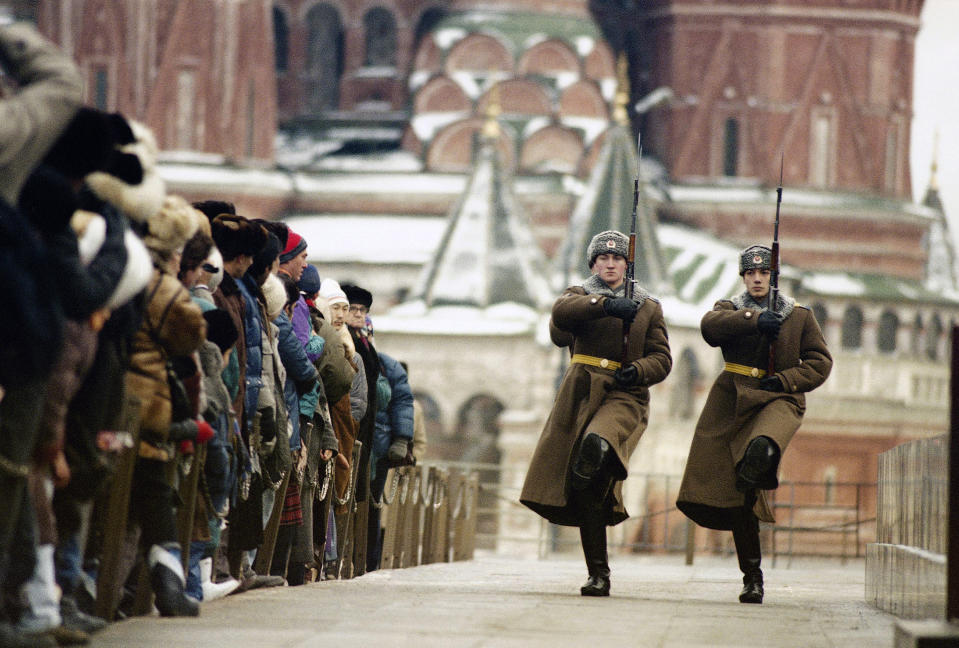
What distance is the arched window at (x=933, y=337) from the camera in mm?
48844

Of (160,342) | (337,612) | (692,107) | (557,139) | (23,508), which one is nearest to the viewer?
(23,508)

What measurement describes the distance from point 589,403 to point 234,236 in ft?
6.11

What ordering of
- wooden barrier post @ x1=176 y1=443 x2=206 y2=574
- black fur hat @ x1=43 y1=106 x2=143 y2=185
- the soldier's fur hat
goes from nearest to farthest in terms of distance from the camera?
black fur hat @ x1=43 y1=106 x2=143 y2=185 → wooden barrier post @ x1=176 y1=443 x2=206 y2=574 → the soldier's fur hat

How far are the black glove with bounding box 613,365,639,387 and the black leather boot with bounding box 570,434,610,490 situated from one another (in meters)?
0.31

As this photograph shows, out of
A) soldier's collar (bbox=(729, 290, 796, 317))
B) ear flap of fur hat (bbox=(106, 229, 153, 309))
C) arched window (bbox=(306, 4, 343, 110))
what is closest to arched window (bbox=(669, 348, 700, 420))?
arched window (bbox=(306, 4, 343, 110))

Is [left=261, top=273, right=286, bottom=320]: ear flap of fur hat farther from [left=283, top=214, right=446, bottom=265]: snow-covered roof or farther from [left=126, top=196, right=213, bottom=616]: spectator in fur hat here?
[left=283, top=214, right=446, bottom=265]: snow-covered roof

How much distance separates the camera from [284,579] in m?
9.87

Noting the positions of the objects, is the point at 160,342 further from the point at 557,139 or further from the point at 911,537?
the point at 557,139

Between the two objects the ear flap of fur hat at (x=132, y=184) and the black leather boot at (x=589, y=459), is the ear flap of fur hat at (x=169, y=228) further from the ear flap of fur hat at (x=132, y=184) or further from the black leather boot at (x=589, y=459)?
the black leather boot at (x=589, y=459)

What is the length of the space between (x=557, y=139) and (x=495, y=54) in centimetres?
219

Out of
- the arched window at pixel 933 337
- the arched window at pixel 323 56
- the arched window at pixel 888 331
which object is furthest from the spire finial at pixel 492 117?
the arched window at pixel 933 337

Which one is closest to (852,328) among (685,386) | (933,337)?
(933,337)

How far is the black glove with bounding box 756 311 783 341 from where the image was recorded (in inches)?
392

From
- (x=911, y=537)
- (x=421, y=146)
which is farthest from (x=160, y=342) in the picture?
(x=421, y=146)
